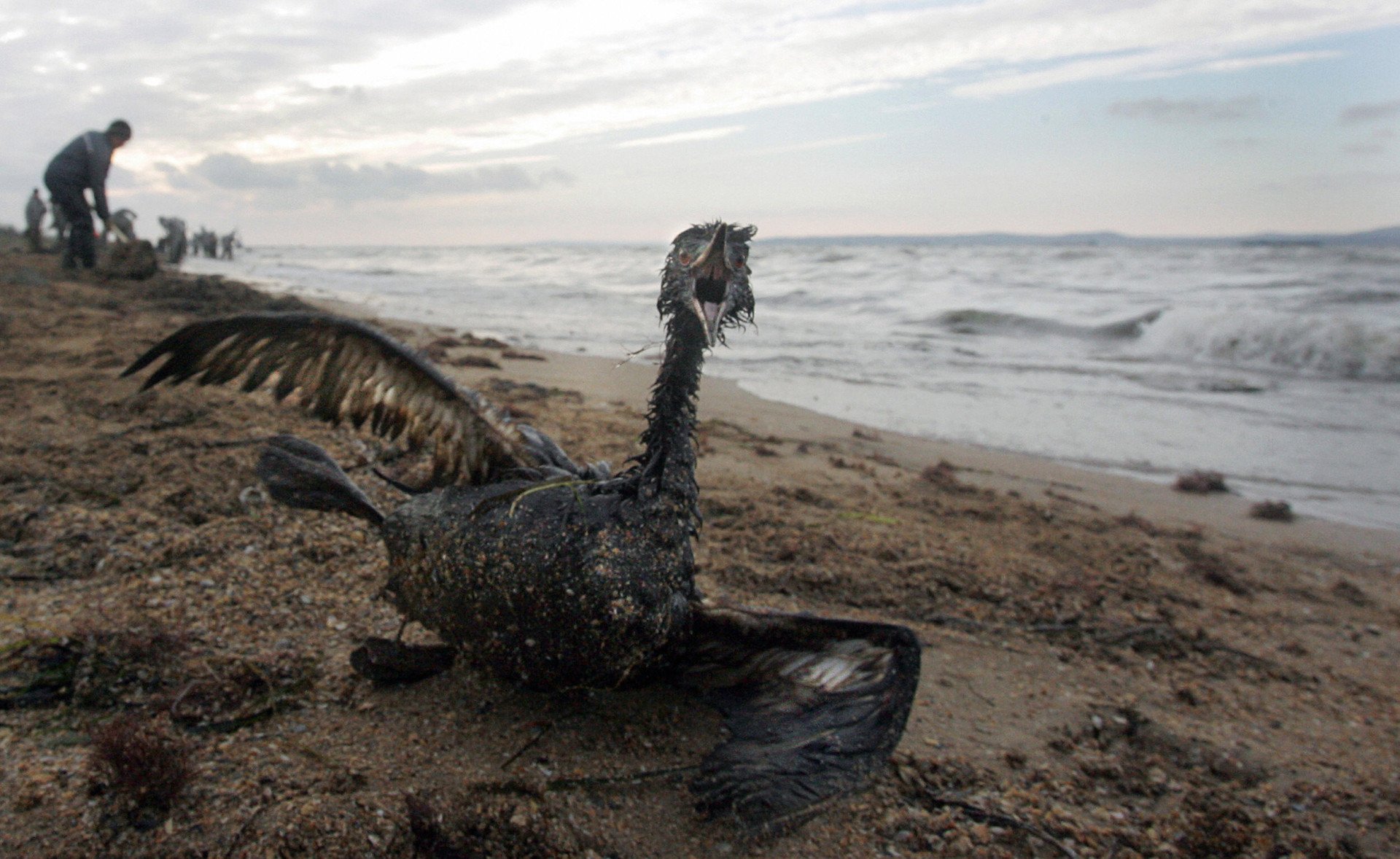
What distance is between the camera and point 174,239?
29172 millimetres

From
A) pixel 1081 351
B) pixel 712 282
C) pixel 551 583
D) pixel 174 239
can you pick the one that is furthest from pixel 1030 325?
pixel 174 239

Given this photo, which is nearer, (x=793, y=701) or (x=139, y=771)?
(x=139, y=771)

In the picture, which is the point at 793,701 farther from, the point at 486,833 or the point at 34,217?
the point at 34,217

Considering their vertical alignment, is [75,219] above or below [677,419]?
above

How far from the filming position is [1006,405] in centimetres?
977

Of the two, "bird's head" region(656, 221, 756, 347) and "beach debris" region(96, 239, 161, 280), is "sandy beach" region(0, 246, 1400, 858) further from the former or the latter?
"beach debris" region(96, 239, 161, 280)

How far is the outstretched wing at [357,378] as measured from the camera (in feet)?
8.95

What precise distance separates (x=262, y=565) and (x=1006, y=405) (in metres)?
8.39

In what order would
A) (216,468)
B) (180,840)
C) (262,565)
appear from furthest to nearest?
1. (216,468)
2. (262,565)
3. (180,840)

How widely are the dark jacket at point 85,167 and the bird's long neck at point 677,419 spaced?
12.2m

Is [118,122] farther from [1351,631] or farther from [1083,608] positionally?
[1351,631]

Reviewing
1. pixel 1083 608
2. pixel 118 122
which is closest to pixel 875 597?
pixel 1083 608

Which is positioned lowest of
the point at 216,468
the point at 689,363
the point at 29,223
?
the point at 216,468

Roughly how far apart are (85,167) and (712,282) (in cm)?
1278
